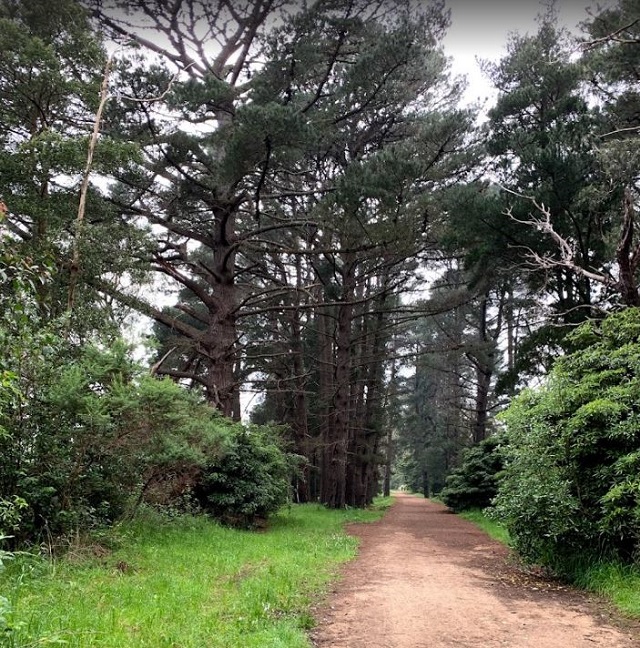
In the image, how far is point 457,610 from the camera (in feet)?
18.1

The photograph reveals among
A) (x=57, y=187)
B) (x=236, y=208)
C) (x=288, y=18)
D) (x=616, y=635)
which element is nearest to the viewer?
(x=616, y=635)

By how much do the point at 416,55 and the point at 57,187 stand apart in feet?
27.6

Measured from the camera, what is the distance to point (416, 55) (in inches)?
484

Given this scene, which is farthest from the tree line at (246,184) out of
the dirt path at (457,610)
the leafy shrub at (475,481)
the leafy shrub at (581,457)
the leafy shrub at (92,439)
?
the leafy shrub at (475,481)

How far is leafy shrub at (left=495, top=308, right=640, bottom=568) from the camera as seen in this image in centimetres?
623

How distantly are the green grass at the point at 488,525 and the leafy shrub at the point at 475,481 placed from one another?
1.38 ft

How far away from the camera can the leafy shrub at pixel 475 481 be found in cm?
1841

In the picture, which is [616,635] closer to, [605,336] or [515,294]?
[605,336]

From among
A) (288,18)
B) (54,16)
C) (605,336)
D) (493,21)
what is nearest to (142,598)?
(605,336)

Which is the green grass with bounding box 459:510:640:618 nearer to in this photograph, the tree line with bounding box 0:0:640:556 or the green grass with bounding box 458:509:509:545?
the green grass with bounding box 458:509:509:545

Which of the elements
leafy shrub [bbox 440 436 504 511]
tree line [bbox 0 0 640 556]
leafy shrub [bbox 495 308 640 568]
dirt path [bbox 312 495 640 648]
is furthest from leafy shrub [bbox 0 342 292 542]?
leafy shrub [bbox 440 436 504 511]

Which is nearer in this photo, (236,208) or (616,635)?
(616,635)

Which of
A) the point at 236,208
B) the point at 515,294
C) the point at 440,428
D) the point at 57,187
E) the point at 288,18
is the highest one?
the point at 288,18

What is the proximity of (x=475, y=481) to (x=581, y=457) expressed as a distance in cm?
1309
